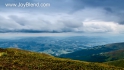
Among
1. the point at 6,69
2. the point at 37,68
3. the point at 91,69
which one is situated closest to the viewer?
the point at 6,69

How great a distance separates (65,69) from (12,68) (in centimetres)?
982

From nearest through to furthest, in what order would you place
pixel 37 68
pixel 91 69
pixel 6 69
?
pixel 6 69
pixel 37 68
pixel 91 69

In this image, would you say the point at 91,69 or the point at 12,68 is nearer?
the point at 12,68

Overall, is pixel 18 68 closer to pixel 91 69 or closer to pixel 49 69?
pixel 49 69

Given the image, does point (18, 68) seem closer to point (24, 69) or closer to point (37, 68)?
point (24, 69)

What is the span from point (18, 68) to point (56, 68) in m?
7.11

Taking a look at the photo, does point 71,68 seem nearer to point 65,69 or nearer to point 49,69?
point 65,69

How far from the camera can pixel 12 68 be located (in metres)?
33.4

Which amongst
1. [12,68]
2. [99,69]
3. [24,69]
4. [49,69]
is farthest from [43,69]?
[99,69]

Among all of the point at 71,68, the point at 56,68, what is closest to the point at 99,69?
the point at 71,68

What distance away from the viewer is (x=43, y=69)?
33.7 m

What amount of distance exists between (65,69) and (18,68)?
8.76 metres

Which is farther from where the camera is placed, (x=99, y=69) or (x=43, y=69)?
(x=99, y=69)

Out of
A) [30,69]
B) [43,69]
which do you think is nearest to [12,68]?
[30,69]
